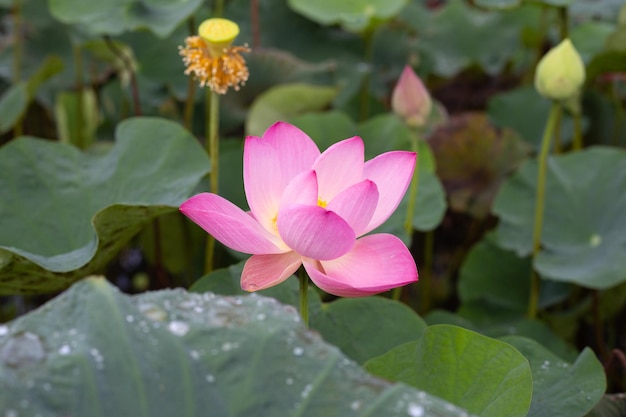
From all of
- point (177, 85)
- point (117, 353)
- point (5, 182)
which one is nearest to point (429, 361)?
point (117, 353)

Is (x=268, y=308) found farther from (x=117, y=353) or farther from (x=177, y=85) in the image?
(x=177, y=85)

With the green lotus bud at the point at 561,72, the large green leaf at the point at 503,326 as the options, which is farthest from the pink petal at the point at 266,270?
the green lotus bud at the point at 561,72

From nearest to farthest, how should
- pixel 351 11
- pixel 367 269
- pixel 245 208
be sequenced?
pixel 367 269, pixel 245 208, pixel 351 11

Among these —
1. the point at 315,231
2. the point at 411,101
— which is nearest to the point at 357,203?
the point at 315,231

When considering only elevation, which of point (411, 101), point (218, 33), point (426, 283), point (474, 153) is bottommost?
point (426, 283)

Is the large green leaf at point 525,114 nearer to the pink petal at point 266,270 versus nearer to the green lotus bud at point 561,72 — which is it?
the green lotus bud at point 561,72

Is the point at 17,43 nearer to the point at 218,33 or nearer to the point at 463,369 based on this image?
the point at 218,33
